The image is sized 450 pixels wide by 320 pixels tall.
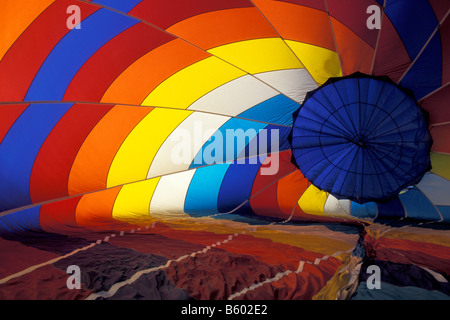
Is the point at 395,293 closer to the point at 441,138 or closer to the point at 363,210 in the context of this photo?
the point at 441,138

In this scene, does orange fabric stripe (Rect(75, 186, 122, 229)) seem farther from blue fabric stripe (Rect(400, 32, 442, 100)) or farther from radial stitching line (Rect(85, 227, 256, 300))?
blue fabric stripe (Rect(400, 32, 442, 100))

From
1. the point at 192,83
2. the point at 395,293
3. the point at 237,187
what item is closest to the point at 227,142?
the point at 237,187

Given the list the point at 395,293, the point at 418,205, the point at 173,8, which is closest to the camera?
the point at 395,293

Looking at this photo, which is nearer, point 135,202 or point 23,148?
point 23,148

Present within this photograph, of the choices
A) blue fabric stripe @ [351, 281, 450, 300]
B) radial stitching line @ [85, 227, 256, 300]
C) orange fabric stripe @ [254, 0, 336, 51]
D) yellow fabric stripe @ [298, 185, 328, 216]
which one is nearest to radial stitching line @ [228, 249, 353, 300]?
blue fabric stripe @ [351, 281, 450, 300]

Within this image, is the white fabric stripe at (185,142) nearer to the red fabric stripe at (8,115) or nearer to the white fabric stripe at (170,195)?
the white fabric stripe at (170,195)
